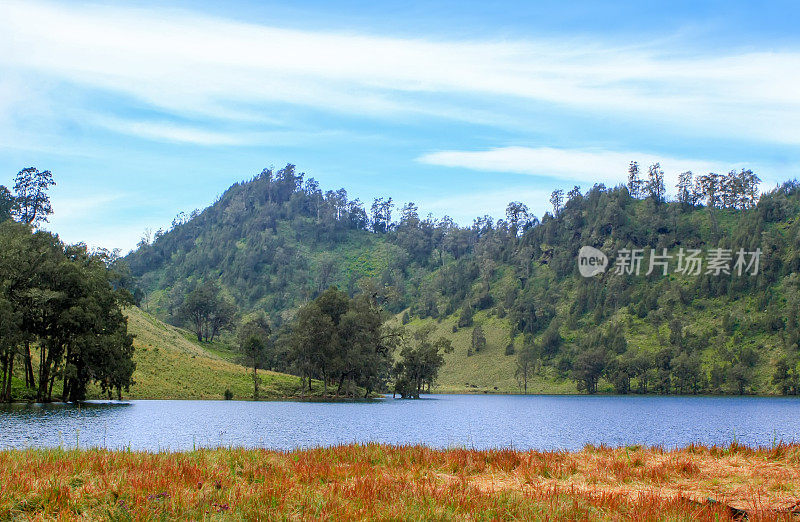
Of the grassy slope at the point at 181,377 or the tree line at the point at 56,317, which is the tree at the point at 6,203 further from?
the tree line at the point at 56,317

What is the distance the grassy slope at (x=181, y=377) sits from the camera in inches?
3558

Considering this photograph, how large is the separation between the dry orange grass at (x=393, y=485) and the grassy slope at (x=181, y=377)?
74486 mm

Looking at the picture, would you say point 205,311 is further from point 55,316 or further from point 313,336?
point 55,316

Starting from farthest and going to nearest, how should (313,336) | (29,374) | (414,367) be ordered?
(414,367) → (313,336) → (29,374)

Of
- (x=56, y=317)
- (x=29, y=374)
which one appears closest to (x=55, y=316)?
(x=56, y=317)

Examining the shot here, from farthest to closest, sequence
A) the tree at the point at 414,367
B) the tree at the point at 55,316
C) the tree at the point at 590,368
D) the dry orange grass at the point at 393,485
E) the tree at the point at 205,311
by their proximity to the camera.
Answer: the tree at the point at 590,368 < the tree at the point at 205,311 < the tree at the point at 414,367 < the tree at the point at 55,316 < the dry orange grass at the point at 393,485

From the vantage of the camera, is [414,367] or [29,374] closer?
[29,374]

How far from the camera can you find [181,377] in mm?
96625

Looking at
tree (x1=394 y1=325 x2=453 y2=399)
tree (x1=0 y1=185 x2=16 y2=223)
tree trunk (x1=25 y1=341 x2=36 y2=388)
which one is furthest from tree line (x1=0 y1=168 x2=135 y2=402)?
tree (x1=394 y1=325 x2=453 y2=399)

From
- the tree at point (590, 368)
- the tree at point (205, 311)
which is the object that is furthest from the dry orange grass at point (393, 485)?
the tree at point (590, 368)

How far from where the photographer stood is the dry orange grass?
476 inches

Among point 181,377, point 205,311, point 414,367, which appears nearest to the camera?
point 181,377

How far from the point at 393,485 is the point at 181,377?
293 ft

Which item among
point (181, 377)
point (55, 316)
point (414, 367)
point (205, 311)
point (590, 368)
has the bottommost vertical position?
point (590, 368)
